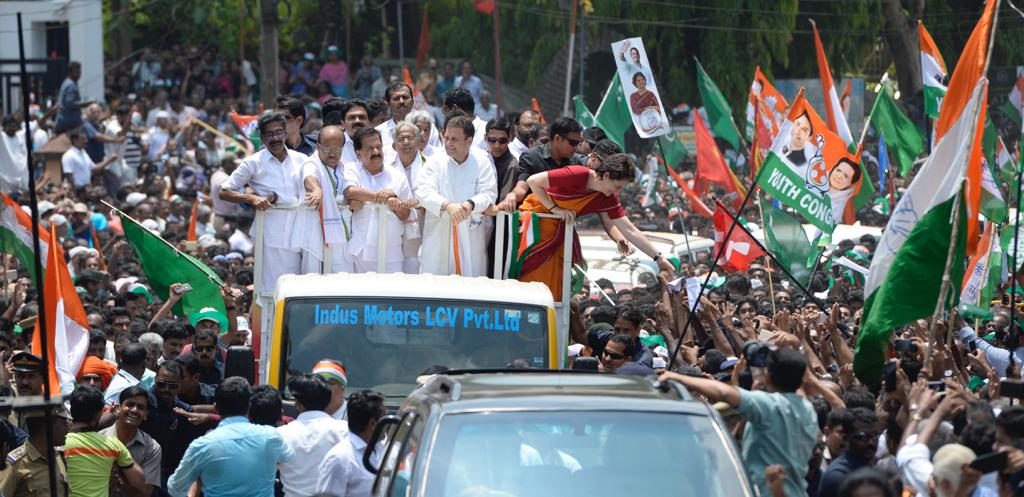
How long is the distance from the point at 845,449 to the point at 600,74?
93.1 feet

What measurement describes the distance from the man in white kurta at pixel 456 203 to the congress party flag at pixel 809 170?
3.01 meters

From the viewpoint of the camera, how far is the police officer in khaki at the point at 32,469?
8234 millimetres

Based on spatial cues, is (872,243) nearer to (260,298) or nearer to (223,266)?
(223,266)

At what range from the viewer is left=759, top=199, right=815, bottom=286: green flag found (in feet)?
46.6

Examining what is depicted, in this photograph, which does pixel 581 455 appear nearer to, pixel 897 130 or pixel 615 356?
pixel 615 356

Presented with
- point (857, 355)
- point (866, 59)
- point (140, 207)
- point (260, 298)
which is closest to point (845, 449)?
point (857, 355)

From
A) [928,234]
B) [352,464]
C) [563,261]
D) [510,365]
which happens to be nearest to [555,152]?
[563,261]

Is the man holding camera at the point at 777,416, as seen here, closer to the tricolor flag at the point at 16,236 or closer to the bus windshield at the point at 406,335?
the bus windshield at the point at 406,335

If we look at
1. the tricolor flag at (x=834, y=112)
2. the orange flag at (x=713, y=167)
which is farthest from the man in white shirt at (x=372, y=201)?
the orange flag at (x=713, y=167)

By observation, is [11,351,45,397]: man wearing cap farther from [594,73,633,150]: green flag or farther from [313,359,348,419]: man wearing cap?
[594,73,633,150]: green flag

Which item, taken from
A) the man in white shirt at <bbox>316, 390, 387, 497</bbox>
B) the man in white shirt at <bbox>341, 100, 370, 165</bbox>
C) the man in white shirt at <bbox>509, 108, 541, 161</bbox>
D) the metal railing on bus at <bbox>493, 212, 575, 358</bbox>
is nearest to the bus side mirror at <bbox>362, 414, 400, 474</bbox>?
the man in white shirt at <bbox>316, 390, 387, 497</bbox>

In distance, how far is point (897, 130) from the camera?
745 inches

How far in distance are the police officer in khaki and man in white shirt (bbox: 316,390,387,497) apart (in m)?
1.40

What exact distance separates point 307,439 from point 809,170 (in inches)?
270
